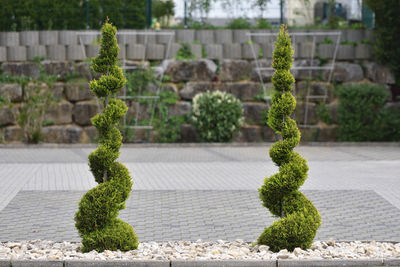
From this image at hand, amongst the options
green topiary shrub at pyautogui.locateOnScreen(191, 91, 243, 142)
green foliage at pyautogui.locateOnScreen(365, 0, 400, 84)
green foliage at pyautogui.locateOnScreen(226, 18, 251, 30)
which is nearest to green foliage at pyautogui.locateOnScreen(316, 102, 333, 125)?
green foliage at pyautogui.locateOnScreen(365, 0, 400, 84)

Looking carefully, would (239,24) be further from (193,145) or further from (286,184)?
(286,184)

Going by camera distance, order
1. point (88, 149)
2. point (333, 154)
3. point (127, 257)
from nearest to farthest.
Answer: point (127, 257) < point (333, 154) < point (88, 149)

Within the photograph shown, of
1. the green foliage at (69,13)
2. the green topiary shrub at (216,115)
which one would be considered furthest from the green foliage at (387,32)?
the green foliage at (69,13)

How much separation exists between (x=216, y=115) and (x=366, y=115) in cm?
316

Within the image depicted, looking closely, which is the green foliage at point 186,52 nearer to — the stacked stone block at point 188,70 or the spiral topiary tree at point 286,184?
the stacked stone block at point 188,70

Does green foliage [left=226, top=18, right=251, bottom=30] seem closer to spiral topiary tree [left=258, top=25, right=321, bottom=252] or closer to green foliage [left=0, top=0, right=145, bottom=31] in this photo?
green foliage [left=0, top=0, right=145, bottom=31]

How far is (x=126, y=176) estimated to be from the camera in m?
5.88

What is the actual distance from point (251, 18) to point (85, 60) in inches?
158

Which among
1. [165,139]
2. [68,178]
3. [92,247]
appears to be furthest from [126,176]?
[165,139]

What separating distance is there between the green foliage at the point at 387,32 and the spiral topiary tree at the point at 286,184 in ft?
31.4

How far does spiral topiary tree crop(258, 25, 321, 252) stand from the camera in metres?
5.74

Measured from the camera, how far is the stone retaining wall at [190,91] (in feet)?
49.6

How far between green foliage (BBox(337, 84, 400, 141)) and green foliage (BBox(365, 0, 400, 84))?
780 mm

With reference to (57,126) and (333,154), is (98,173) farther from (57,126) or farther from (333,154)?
(57,126)
